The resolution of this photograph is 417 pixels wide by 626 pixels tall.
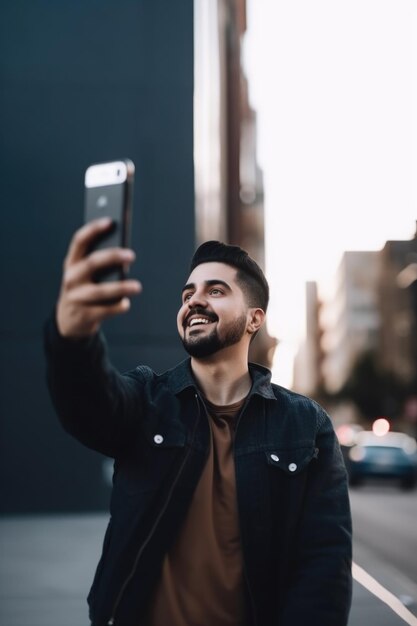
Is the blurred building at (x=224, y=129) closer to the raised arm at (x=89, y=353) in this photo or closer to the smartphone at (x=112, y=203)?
the raised arm at (x=89, y=353)

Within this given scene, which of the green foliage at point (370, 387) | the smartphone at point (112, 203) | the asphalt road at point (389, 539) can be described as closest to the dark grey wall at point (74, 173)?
the asphalt road at point (389, 539)

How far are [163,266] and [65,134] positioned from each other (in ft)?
8.46

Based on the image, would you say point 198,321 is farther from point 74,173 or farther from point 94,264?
point 74,173

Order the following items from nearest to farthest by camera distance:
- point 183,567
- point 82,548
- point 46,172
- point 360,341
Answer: point 183,567, point 82,548, point 46,172, point 360,341

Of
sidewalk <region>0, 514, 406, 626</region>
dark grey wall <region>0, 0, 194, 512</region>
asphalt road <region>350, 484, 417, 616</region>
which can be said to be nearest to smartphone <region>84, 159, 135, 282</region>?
sidewalk <region>0, 514, 406, 626</region>

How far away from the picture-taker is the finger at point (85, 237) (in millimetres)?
1733

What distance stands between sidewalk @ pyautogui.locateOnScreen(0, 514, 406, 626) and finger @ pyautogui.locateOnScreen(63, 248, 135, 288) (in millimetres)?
4207

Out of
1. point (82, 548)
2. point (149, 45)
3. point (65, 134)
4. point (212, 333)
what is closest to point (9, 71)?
point (65, 134)

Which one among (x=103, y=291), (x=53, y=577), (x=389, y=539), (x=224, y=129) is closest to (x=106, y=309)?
(x=103, y=291)

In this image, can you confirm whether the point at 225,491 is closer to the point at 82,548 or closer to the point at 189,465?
the point at 189,465

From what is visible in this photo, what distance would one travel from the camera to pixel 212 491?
2.34 m

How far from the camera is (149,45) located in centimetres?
1327

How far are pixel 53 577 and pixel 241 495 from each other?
Result: 5.25 metres

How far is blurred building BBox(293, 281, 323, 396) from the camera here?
500 feet
